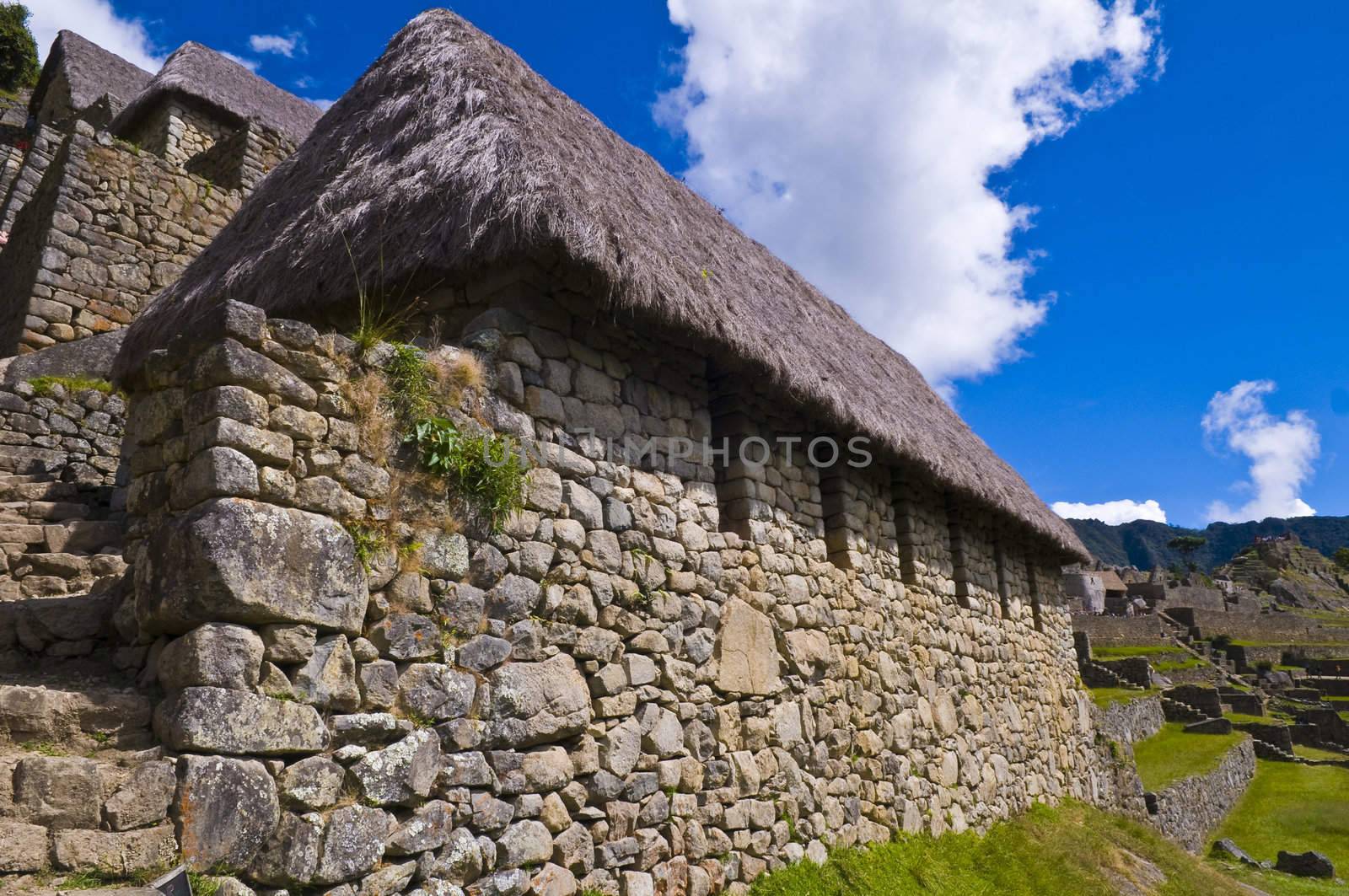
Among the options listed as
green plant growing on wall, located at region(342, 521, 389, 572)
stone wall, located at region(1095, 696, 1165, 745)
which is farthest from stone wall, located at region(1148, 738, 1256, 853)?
green plant growing on wall, located at region(342, 521, 389, 572)

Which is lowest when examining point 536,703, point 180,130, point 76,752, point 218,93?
point 76,752

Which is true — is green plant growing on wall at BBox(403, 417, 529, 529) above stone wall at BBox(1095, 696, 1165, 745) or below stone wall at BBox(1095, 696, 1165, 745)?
above

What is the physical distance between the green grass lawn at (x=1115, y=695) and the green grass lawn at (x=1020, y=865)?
34.8 ft

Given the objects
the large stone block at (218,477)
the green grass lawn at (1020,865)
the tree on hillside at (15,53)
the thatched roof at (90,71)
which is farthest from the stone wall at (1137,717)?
the tree on hillside at (15,53)

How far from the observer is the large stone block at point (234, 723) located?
9.34 ft

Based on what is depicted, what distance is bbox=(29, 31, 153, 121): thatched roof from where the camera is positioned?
16.4 m

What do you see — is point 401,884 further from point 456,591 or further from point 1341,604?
point 1341,604

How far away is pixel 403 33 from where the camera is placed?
5719 mm

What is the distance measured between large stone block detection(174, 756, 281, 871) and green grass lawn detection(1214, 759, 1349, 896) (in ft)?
42.4

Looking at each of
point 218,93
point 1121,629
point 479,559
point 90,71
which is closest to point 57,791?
point 479,559

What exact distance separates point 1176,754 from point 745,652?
1888 centimetres

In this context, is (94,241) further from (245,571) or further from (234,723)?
(234,723)

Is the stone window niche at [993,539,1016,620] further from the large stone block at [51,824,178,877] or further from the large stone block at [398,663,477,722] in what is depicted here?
the large stone block at [51,824,178,877]

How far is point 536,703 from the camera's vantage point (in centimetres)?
396
